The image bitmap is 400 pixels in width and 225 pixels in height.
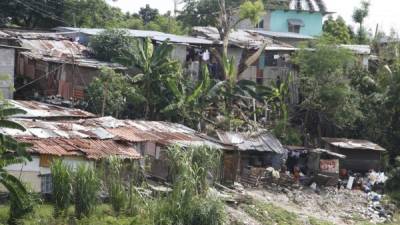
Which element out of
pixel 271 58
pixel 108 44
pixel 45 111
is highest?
pixel 108 44

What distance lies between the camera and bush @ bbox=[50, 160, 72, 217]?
1628cm

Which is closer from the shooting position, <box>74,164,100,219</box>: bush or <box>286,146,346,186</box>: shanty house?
<box>74,164,100,219</box>: bush

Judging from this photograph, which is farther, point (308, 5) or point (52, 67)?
point (308, 5)

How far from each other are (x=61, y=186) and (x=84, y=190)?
537 millimetres

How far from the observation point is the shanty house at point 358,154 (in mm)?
25875

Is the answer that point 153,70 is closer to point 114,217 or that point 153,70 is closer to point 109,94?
point 109,94

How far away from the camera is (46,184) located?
1755cm

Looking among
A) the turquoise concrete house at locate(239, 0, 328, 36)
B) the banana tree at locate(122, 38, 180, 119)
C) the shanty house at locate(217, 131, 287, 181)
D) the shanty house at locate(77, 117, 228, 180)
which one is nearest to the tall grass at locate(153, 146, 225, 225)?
the shanty house at locate(77, 117, 228, 180)

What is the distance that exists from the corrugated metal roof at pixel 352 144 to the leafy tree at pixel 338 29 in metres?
10.7

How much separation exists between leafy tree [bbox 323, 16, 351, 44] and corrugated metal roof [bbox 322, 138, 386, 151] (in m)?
10.7

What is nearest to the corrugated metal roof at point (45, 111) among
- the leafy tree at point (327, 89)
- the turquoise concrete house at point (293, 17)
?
the leafy tree at point (327, 89)

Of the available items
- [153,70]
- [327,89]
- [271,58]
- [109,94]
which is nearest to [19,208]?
[109,94]

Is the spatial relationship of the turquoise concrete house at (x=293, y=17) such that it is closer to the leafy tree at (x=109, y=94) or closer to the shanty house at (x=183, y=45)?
the shanty house at (x=183, y=45)

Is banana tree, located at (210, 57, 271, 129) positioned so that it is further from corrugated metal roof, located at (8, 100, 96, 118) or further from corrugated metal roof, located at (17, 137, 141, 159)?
corrugated metal roof, located at (17, 137, 141, 159)
